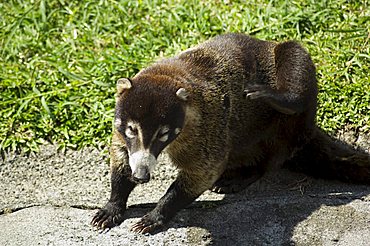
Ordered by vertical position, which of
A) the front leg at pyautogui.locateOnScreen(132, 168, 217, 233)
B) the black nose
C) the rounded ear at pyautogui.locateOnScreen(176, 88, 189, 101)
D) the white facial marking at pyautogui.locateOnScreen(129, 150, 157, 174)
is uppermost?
the rounded ear at pyautogui.locateOnScreen(176, 88, 189, 101)

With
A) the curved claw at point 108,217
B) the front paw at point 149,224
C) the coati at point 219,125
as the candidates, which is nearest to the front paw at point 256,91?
the coati at point 219,125

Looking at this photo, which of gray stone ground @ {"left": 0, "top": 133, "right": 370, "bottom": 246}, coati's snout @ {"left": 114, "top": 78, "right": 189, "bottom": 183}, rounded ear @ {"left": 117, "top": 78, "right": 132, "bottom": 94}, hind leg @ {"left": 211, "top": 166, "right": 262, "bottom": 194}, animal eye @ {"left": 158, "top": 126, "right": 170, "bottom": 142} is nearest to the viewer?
coati's snout @ {"left": 114, "top": 78, "right": 189, "bottom": 183}

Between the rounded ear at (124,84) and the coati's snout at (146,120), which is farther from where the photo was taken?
the rounded ear at (124,84)

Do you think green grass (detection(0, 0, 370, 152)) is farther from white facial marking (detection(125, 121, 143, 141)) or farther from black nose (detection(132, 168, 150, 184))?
black nose (detection(132, 168, 150, 184))

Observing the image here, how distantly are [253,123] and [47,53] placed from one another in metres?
2.55

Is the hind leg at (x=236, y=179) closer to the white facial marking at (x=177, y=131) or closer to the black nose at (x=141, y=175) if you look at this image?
the white facial marking at (x=177, y=131)

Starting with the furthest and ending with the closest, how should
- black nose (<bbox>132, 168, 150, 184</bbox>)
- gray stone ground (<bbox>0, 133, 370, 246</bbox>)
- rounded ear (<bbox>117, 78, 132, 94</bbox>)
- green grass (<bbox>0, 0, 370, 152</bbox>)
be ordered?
green grass (<bbox>0, 0, 370, 152</bbox>)
gray stone ground (<bbox>0, 133, 370, 246</bbox>)
rounded ear (<bbox>117, 78, 132, 94</bbox>)
black nose (<bbox>132, 168, 150, 184</bbox>)

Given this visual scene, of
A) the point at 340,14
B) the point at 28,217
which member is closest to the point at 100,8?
the point at 340,14

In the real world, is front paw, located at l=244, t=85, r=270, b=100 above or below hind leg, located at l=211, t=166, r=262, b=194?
above

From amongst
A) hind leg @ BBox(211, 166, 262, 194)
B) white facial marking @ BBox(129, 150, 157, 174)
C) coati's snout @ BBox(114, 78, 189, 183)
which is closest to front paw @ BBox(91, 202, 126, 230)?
coati's snout @ BBox(114, 78, 189, 183)

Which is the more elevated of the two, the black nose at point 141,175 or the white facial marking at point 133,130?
the white facial marking at point 133,130

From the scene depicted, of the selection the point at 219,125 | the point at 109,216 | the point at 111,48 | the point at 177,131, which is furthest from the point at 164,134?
the point at 111,48

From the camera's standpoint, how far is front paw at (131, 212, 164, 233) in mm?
5355

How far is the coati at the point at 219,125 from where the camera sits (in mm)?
5086
